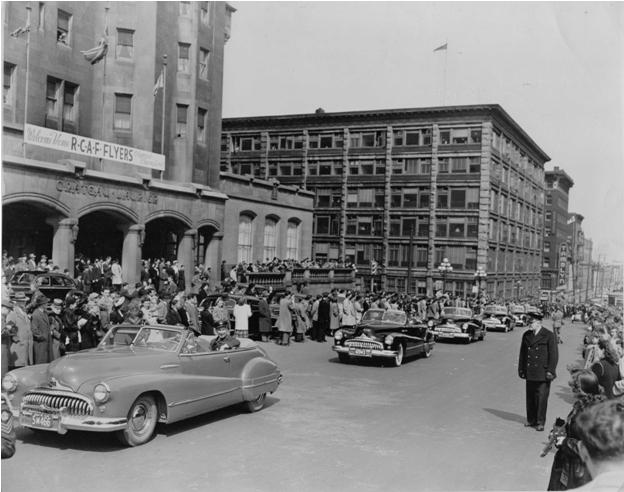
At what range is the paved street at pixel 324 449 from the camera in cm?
643

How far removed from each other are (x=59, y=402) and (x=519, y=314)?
35.8 m

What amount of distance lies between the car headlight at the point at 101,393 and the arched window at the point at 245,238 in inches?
1145

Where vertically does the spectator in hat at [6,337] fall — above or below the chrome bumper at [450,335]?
above

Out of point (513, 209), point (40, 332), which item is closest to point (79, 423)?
point (40, 332)

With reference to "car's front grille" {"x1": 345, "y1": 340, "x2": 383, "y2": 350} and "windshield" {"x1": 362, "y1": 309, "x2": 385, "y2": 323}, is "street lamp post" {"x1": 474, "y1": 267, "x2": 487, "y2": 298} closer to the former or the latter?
"windshield" {"x1": 362, "y1": 309, "x2": 385, "y2": 323}

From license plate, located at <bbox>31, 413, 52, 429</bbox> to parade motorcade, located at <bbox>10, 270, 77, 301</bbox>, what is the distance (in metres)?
10.1

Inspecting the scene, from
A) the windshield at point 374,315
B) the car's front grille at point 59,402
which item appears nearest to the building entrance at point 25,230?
the windshield at point 374,315

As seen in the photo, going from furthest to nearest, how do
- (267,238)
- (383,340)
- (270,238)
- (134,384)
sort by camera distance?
(270,238) → (267,238) → (383,340) → (134,384)

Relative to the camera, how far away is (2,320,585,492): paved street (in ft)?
21.1

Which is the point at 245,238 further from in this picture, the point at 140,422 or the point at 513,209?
the point at 513,209

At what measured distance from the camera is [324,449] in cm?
773

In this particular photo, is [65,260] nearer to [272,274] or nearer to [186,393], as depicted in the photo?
[272,274]

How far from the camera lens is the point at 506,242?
6012 cm

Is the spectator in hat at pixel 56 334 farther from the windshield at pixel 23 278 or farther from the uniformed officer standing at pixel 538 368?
the uniformed officer standing at pixel 538 368
